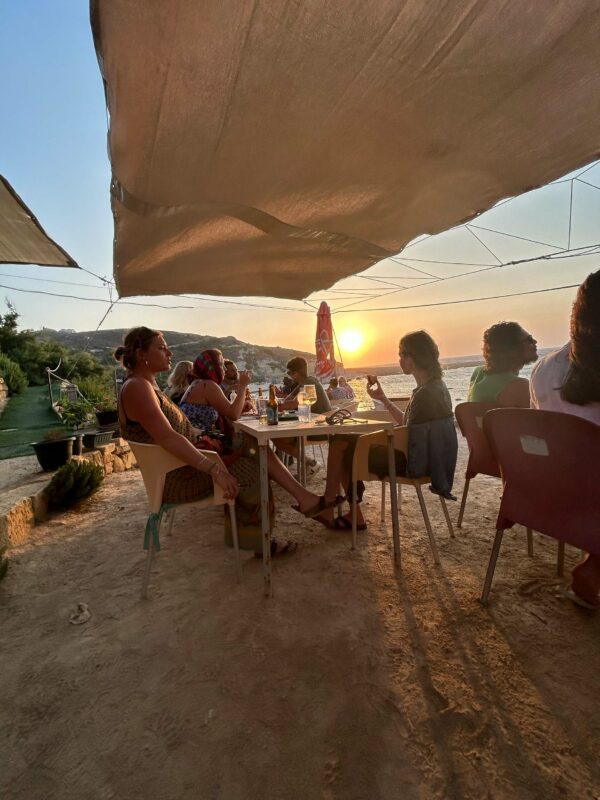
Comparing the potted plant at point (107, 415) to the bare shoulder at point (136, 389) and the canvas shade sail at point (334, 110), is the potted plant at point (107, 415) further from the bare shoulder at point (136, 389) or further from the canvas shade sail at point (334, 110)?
the bare shoulder at point (136, 389)

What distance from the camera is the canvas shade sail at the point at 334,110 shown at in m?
1.20

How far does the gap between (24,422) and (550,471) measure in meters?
8.32

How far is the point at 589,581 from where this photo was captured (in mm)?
1648

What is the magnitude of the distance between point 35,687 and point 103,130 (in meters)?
2.18

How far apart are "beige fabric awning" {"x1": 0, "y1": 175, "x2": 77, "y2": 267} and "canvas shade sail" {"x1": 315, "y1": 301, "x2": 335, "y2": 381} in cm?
453

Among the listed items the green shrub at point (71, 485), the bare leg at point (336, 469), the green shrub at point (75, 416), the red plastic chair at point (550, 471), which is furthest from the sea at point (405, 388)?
the green shrub at point (75, 416)

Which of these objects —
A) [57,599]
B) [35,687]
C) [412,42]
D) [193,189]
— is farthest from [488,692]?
[193,189]

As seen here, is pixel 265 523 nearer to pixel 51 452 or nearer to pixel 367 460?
pixel 367 460

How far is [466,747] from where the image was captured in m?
1.07

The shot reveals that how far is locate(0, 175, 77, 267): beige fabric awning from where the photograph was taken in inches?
85.7

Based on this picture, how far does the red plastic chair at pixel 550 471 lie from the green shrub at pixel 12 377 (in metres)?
11.4

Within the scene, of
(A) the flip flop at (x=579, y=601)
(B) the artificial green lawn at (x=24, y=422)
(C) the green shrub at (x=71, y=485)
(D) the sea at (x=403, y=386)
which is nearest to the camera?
(A) the flip flop at (x=579, y=601)

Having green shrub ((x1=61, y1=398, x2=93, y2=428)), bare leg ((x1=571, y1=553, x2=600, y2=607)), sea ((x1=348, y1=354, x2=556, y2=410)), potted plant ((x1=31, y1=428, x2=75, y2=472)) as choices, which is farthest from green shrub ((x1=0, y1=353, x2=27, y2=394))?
bare leg ((x1=571, y1=553, x2=600, y2=607))

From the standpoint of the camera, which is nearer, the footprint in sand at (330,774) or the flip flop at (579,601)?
the footprint in sand at (330,774)
